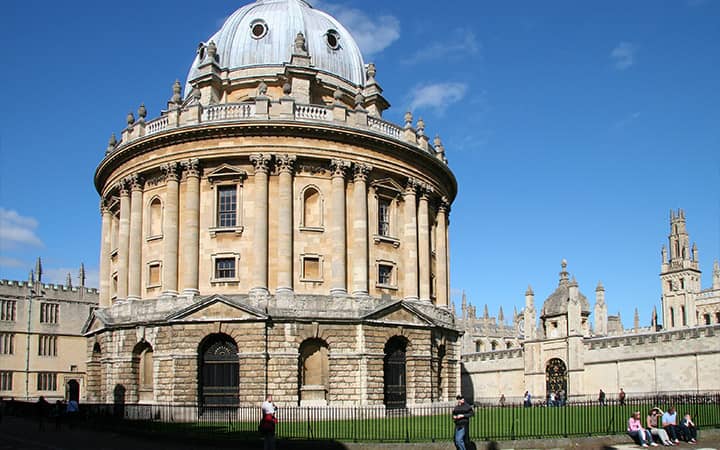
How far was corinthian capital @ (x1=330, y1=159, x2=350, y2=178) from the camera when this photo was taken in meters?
38.7

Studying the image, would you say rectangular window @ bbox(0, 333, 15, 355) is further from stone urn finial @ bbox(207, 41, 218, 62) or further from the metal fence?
stone urn finial @ bbox(207, 41, 218, 62)

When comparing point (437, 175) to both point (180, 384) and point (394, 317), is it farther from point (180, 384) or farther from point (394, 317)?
point (180, 384)

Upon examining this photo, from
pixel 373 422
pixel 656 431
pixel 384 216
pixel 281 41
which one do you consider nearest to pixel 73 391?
pixel 384 216

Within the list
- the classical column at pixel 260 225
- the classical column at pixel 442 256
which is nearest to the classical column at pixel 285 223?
the classical column at pixel 260 225

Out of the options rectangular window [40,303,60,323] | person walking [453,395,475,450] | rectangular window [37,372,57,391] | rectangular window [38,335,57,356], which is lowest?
rectangular window [37,372,57,391]

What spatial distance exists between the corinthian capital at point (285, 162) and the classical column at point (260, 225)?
19.5 inches

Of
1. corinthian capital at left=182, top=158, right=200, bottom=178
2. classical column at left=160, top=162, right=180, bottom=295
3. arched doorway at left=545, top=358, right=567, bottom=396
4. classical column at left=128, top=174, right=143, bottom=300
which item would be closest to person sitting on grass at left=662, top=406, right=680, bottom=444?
classical column at left=160, top=162, right=180, bottom=295

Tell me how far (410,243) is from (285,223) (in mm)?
7543

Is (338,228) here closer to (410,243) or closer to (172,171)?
(410,243)

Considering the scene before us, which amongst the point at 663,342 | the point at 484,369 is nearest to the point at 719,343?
the point at 663,342

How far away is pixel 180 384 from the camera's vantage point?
3538cm

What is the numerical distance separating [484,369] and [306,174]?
29.5 meters

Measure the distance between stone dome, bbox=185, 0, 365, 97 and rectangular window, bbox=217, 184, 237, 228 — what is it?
31.2ft

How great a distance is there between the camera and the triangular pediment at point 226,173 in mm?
38156
